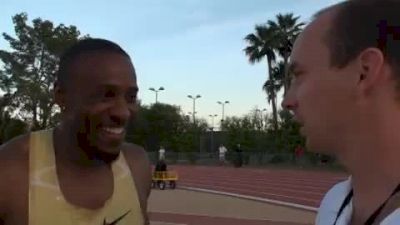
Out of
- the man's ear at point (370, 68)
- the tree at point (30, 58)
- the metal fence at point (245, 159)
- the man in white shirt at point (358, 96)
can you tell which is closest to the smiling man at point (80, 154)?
the man in white shirt at point (358, 96)

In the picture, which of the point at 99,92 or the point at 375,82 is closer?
the point at 375,82

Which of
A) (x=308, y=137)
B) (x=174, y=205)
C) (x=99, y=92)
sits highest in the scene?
(x=99, y=92)

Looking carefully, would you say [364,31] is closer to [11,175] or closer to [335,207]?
[335,207]

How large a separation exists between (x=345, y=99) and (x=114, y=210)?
2.79 ft

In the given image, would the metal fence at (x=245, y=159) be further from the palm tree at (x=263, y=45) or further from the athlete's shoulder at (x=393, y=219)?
the athlete's shoulder at (x=393, y=219)

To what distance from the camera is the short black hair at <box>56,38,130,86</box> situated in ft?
5.66

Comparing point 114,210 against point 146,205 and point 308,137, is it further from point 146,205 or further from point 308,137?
point 308,137

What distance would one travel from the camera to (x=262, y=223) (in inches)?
443

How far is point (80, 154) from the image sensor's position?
1721 mm

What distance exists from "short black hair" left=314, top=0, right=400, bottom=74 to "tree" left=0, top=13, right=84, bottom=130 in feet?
127

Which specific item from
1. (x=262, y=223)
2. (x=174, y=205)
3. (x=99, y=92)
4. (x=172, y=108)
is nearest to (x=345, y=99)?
(x=99, y=92)

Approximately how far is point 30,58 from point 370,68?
42730 millimetres

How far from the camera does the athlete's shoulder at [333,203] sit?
1.26 meters

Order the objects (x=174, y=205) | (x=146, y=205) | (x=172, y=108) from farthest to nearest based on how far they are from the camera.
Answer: (x=172, y=108)
(x=174, y=205)
(x=146, y=205)
